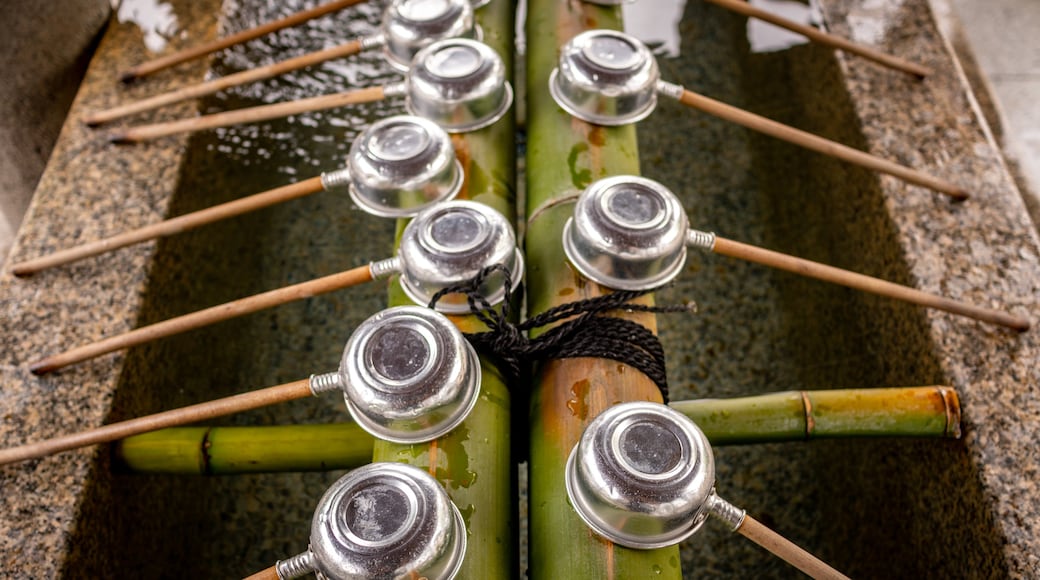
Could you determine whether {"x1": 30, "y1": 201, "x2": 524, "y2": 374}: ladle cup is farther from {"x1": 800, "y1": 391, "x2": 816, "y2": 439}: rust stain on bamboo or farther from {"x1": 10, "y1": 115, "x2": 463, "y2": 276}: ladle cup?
{"x1": 800, "y1": 391, "x2": 816, "y2": 439}: rust stain on bamboo

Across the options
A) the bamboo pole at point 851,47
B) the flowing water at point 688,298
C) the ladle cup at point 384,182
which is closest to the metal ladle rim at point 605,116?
the ladle cup at point 384,182

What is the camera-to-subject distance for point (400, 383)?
1576 mm

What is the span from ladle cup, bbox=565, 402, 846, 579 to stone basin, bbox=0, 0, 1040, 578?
77 centimetres

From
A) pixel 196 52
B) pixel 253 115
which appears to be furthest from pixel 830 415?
pixel 196 52

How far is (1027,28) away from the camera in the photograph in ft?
14.9

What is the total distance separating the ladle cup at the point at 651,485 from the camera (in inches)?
56.4

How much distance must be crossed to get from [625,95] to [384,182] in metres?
0.79

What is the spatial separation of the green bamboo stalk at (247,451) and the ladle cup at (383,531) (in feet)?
1.90

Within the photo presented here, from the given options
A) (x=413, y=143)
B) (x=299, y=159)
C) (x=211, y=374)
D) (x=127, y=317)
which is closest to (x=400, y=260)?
(x=413, y=143)

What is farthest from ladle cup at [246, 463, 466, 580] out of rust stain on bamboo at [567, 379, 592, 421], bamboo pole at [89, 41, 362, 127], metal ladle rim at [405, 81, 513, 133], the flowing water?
bamboo pole at [89, 41, 362, 127]

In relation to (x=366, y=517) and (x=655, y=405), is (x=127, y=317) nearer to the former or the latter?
(x=366, y=517)

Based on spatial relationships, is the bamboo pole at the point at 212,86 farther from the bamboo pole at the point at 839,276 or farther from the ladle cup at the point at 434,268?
the bamboo pole at the point at 839,276

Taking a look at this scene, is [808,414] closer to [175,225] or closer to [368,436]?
[368,436]

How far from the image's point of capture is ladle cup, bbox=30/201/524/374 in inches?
72.5
